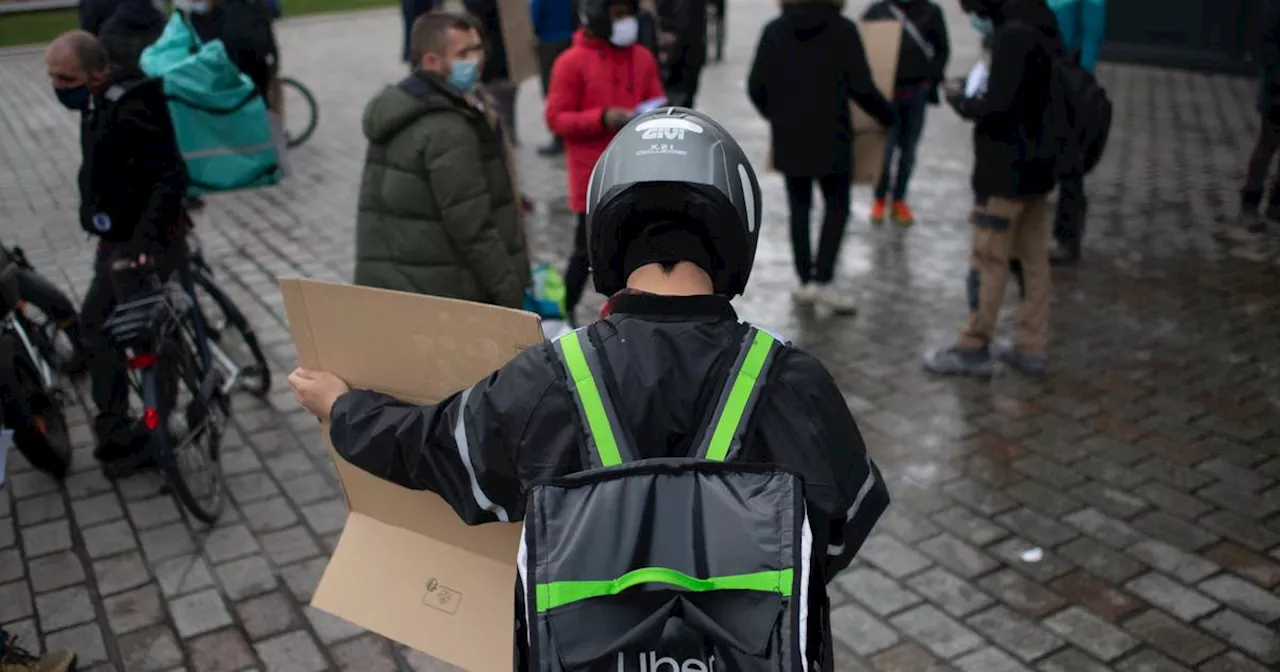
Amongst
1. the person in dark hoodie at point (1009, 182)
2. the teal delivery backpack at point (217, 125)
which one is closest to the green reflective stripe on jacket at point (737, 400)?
the person in dark hoodie at point (1009, 182)

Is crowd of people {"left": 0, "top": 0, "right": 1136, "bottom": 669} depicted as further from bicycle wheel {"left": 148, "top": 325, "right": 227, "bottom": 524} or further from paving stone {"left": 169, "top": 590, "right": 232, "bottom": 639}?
paving stone {"left": 169, "top": 590, "right": 232, "bottom": 639}

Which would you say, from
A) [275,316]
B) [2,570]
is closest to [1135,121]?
[275,316]

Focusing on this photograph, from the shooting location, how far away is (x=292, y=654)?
3801mm

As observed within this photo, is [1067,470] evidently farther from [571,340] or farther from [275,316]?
[275,316]

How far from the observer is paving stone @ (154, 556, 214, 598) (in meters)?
4.18

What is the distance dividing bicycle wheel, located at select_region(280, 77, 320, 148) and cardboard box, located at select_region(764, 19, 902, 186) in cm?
572

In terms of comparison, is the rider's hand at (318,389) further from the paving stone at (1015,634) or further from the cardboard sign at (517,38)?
the cardboard sign at (517,38)

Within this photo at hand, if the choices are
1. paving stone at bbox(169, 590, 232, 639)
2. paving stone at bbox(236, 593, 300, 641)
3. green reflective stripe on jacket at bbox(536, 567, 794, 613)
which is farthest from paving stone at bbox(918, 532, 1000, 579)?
green reflective stripe on jacket at bbox(536, 567, 794, 613)

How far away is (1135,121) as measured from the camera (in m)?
11.7

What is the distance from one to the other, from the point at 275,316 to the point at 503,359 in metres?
4.98

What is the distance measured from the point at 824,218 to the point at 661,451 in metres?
4.87

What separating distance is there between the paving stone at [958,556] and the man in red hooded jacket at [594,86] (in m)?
2.19

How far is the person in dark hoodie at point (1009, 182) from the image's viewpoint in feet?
17.2

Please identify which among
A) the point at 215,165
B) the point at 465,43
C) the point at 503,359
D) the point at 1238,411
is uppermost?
the point at 465,43
